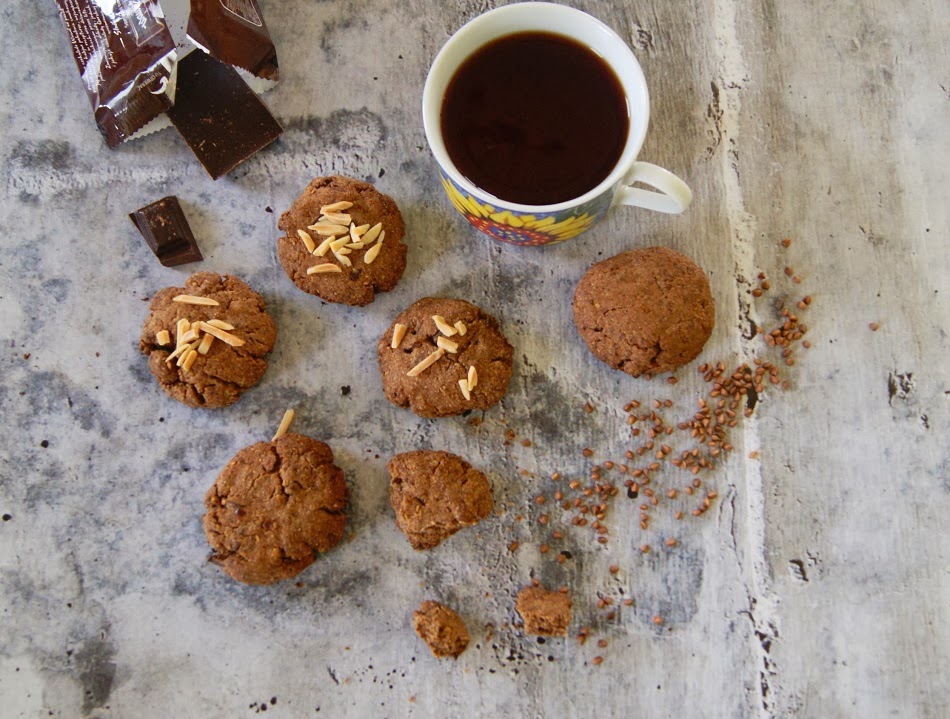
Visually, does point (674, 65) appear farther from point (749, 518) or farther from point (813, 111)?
point (749, 518)

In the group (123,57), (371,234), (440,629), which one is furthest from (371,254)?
(440,629)

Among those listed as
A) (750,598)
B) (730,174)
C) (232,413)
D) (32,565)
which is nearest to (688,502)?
(750,598)

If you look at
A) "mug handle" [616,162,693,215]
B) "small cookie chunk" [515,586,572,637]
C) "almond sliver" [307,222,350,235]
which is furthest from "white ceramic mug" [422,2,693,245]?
"small cookie chunk" [515,586,572,637]

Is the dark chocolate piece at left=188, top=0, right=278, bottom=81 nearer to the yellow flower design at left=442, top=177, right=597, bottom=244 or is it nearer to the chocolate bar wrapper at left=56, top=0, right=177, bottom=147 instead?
the chocolate bar wrapper at left=56, top=0, right=177, bottom=147

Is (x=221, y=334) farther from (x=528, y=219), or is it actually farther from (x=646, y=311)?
(x=646, y=311)

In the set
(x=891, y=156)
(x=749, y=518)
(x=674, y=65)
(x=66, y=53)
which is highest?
(x=66, y=53)

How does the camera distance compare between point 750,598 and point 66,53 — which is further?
point 66,53
